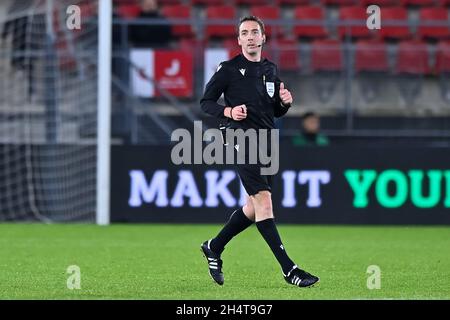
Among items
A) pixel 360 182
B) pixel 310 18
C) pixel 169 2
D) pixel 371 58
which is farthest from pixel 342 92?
pixel 169 2

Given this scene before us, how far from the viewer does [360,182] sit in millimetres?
Answer: 14656

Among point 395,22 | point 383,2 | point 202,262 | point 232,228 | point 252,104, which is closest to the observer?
point 252,104

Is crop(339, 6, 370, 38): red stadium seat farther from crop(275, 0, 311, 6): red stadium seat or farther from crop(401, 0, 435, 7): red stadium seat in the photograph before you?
crop(401, 0, 435, 7): red stadium seat

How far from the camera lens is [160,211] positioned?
578 inches

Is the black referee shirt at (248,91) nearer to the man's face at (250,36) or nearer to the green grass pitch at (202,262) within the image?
the man's face at (250,36)

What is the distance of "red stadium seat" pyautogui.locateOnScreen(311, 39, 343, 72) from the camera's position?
51.4ft

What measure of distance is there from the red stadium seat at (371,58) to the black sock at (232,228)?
7675 millimetres

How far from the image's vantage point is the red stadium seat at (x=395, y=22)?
1747 centimetres

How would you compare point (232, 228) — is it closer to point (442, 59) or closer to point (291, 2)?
point (442, 59)

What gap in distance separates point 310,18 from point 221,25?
1.73 metres

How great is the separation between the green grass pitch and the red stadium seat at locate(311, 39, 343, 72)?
7.83 feet

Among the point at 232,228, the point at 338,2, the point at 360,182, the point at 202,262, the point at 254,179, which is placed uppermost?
the point at 338,2

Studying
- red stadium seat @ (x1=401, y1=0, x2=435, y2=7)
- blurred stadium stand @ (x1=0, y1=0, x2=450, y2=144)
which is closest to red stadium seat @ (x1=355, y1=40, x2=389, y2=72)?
blurred stadium stand @ (x1=0, y1=0, x2=450, y2=144)

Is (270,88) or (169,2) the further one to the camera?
(169,2)
